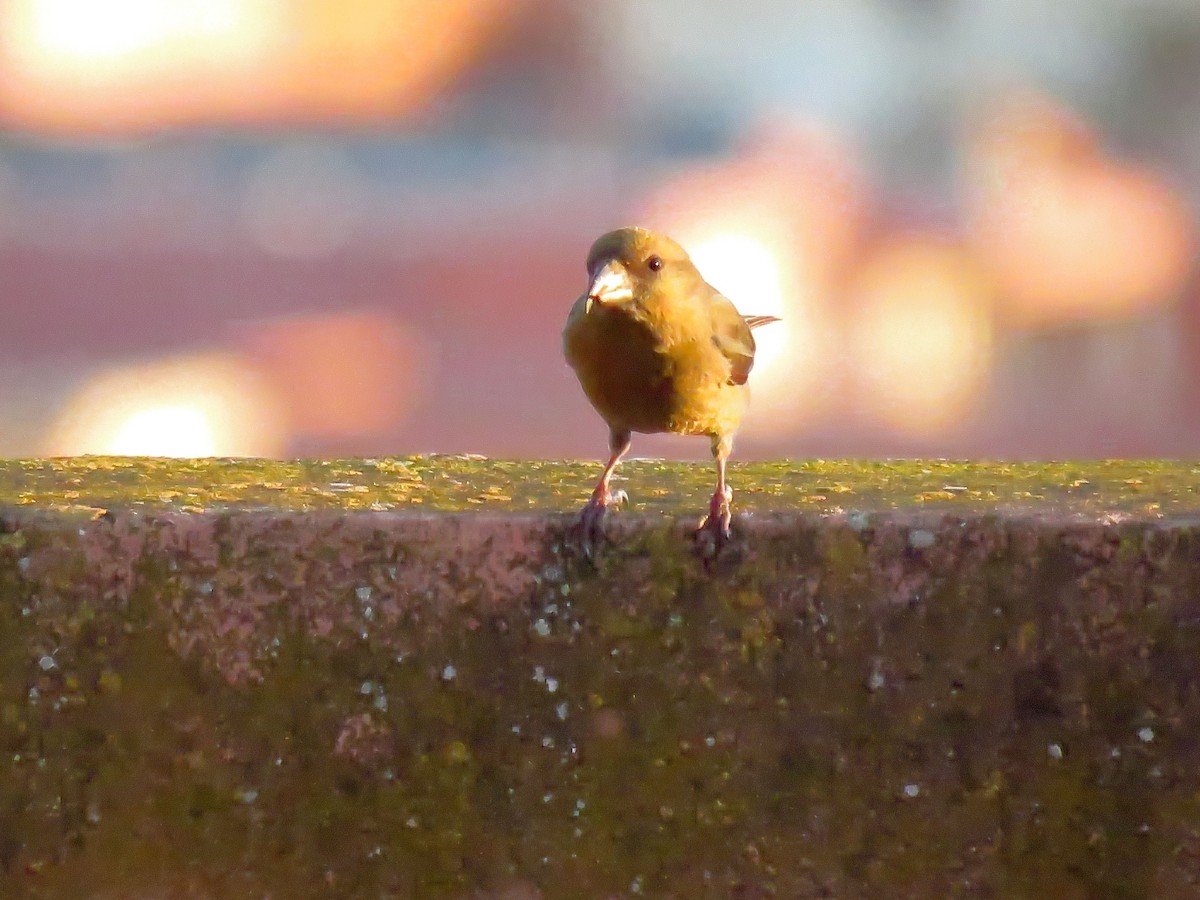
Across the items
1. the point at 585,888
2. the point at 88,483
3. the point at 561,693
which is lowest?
the point at 585,888

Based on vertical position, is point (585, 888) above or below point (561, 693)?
below

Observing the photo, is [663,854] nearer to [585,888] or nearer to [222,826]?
[585,888]

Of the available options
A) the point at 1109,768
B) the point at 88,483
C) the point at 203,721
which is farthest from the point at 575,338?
the point at 1109,768

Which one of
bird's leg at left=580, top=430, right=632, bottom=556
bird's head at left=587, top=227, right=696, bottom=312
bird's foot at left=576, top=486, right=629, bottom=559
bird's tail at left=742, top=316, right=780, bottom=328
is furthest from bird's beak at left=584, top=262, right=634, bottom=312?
bird's tail at left=742, top=316, right=780, bottom=328

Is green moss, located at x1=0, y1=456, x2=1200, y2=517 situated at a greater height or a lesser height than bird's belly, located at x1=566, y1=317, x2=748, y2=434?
lesser

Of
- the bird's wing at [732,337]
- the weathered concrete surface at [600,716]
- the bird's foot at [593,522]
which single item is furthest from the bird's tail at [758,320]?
the weathered concrete surface at [600,716]

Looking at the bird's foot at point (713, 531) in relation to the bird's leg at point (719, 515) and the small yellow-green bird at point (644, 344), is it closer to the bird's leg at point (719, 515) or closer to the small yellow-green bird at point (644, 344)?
the bird's leg at point (719, 515)

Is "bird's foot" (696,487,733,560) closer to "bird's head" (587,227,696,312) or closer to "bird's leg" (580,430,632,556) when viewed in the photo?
"bird's leg" (580,430,632,556)

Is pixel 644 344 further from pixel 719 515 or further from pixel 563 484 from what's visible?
pixel 719 515
